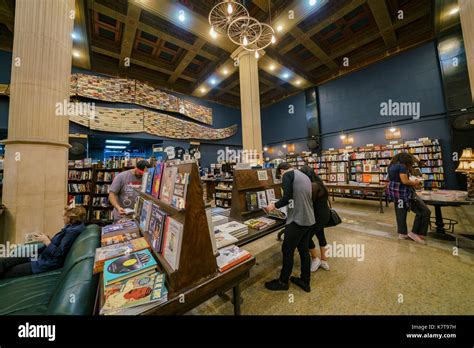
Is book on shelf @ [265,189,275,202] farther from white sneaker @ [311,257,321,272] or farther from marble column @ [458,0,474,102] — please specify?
marble column @ [458,0,474,102]

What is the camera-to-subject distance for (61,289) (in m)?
1.04

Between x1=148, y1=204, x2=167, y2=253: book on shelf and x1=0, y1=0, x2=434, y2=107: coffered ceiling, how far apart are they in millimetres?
6295

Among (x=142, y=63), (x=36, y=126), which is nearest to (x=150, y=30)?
(x=142, y=63)

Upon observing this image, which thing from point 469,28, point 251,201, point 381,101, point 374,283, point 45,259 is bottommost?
point 374,283

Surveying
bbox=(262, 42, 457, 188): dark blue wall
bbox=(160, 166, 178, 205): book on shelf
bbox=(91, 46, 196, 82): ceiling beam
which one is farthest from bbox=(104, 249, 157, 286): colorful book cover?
bbox=(262, 42, 457, 188): dark blue wall

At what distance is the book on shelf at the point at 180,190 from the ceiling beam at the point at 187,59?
24.7 ft

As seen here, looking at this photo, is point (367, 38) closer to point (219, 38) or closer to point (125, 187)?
point (219, 38)

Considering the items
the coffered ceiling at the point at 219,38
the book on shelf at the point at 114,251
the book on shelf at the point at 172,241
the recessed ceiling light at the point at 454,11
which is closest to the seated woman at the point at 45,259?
the book on shelf at the point at 114,251

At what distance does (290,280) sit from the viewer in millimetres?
2057

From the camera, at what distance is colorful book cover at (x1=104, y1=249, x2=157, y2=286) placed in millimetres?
939

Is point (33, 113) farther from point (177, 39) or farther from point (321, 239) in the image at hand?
point (177, 39)

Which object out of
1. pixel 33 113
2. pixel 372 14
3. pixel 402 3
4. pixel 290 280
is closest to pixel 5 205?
pixel 33 113

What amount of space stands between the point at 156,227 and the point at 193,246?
0.43m

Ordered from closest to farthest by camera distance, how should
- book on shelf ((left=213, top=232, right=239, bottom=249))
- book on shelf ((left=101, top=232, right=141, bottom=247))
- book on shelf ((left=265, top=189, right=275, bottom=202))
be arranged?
book on shelf ((left=213, top=232, right=239, bottom=249)) → book on shelf ((left=101, top=232, right=141, bottom=247)) → book on shelf ((left=265, top=189, right=275, bottom=202))
